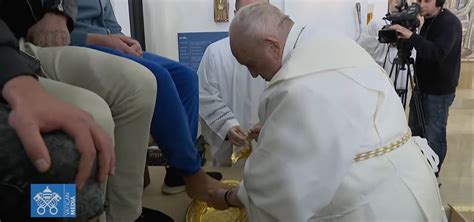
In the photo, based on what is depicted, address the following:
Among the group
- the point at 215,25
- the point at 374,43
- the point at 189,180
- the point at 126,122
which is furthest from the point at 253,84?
the point at 126,122

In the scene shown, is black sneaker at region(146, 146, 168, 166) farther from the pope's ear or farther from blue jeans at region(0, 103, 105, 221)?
blue jeans at region(0, 103, 105, 221)

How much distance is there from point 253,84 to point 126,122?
1325mm

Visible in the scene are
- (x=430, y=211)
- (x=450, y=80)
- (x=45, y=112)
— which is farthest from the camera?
(x=450, y=80)

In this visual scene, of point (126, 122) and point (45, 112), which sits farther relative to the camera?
point (126, 122)

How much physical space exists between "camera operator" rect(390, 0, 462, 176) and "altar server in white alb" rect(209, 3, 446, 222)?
4.20 ft

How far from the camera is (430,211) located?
950mm

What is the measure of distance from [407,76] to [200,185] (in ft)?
5.44

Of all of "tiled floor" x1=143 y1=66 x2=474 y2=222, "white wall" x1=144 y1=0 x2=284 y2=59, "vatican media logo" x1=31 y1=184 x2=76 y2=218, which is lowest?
"tiled floor" x1=143 y1=66 x2=474 y2=222

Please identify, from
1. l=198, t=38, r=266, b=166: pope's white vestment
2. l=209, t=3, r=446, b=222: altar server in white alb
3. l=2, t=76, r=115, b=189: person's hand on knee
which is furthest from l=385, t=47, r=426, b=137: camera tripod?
l=2, t=76, r=115, b=189: person's hand on knee

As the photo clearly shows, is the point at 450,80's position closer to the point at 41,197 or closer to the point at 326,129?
the point at 326,129

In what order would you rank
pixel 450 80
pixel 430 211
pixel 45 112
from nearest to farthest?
pixel 45 112
pixel 430 211
pixel 450 80

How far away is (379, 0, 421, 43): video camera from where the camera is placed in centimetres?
208

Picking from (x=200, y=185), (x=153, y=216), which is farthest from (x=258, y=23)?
(x=153, y=216)

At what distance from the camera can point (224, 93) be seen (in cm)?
202
